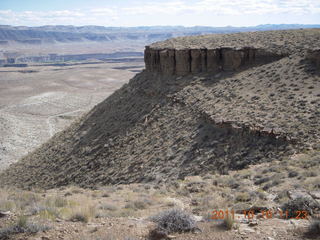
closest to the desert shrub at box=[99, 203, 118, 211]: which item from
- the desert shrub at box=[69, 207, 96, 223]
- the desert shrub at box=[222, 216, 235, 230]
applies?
the desert shrub at box=[69, 207, 96, 223]

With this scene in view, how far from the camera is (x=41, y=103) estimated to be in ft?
220

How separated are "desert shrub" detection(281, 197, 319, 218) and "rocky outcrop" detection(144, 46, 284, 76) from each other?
17.2m

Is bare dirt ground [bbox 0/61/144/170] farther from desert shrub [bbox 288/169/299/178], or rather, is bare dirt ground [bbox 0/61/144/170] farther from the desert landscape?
desert shrub [bbox 288/169/299/178]

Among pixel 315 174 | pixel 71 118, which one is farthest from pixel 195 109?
pixel 71 118

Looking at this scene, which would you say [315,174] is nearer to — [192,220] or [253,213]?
[253,213]

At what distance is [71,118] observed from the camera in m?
54.1

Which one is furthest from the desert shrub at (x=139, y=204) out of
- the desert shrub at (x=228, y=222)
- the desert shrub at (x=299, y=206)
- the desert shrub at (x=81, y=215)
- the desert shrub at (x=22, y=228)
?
the desert shrub at (x=299, y=206)

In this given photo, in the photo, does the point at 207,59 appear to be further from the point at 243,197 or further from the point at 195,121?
the point at 243,197

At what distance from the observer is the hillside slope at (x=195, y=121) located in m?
14.4

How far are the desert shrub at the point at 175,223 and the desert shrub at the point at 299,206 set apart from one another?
7.17 ft

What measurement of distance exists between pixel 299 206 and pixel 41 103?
216 feet

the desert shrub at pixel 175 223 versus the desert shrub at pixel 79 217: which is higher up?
the desert shrub at pixel 175 223

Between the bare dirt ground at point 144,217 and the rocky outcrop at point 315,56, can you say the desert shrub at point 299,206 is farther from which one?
the rocky outcrop at point 315,56
